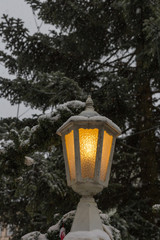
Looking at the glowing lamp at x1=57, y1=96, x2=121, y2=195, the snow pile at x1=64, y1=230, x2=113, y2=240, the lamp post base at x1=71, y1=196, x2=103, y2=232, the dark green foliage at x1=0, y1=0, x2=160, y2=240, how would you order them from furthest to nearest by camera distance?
the dark green foliage at x1=0, y1=0, x2=160, y2=240 → the glowing lamp at x1=57, y1=96, x2=121, y2=195 → the lamp post base at x1=71, y1=196, x2=103, y2=232 → the snow pile at x1=64, y1=230, x2=113, y2=240

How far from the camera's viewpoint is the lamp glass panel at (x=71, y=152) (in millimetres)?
2048

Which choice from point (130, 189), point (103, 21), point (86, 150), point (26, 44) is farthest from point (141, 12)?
point (86, 150)

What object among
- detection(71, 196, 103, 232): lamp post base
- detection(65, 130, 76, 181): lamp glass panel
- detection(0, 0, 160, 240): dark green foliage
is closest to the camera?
detection(71, 196, 103, 232): lamp post base

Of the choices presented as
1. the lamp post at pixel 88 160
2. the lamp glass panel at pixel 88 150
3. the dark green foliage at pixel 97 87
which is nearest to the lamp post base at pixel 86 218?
the lamp post at pixel 88 160

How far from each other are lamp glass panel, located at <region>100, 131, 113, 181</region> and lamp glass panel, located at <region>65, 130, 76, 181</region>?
0.70 ft

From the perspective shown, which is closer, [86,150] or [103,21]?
[86,150]

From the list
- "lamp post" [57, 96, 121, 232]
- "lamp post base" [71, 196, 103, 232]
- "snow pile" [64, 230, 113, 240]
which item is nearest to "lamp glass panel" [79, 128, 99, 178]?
"lamp post" [57, 96, 121, 232]

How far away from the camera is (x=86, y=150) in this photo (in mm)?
2025

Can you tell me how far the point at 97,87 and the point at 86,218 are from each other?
21.6 ft

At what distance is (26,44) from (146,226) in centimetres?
599

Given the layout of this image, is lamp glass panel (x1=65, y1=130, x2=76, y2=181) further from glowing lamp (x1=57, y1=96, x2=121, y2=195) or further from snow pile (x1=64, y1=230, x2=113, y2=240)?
snow pile (x1=64, y1=230, x2=113, y2=240)

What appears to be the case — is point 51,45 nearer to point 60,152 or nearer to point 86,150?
point 60,152

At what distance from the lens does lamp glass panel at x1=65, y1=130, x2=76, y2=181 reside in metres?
2.05

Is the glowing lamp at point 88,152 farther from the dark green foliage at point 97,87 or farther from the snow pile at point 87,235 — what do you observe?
the dark green foliage at point 97,87
